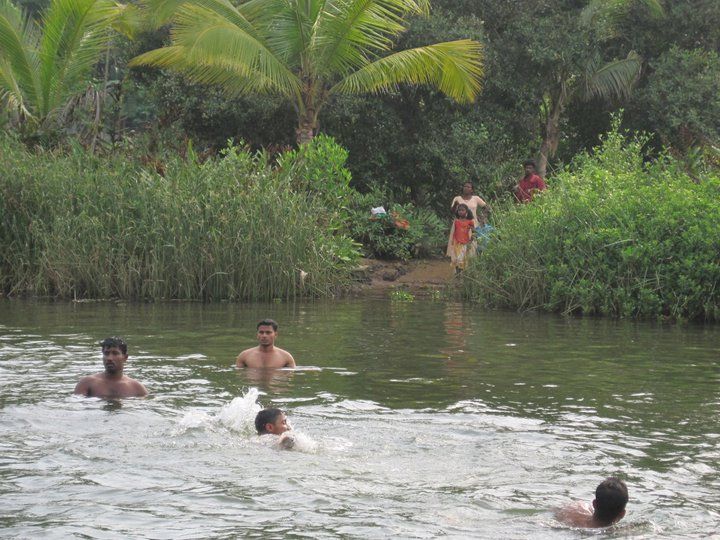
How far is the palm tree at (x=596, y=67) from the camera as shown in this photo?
28.7 metres

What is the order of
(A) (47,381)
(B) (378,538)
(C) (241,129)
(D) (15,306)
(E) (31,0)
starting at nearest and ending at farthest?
(B) (378,538)
(A) (47,381)
(D) (15,306)
(C) (241,129)
(E) (31,0)

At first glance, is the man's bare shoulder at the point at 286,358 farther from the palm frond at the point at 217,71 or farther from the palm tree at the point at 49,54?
the palm tree at the point at 49,54

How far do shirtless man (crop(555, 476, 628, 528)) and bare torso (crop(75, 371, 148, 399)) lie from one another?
5352 mm

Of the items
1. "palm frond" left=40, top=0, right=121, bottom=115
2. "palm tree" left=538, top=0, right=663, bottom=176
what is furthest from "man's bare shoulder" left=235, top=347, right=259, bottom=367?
"palm tree" left=538, top=0, right=663, bottom=176

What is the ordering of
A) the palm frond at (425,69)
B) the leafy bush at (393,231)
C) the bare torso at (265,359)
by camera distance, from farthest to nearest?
the leafy bush at (393,231), the palm frond at (425,69), the bare torso at (265,359)

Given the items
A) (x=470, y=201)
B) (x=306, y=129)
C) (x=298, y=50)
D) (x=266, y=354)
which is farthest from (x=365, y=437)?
(x=306, y=129)

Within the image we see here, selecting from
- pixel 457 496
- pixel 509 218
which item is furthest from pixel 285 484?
pixel 509 218

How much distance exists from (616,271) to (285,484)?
1108cm

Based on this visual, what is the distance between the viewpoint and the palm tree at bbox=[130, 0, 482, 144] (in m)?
Result: 23.5

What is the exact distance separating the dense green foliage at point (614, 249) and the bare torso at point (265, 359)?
6.79 meters

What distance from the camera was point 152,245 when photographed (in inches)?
795

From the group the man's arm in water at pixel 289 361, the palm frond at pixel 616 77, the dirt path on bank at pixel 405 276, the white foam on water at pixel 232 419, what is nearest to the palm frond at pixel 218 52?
the dirt path on bank at pixel 405 276

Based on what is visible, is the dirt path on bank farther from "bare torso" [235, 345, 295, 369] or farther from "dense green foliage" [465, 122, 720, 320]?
"bare torso" [235, 345, 295, 369]

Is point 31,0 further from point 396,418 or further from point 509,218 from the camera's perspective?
point 396,418
